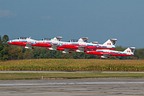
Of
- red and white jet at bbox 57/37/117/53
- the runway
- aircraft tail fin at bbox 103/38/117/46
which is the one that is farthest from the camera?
aircraft tail fin at bbox 103/38/117/46

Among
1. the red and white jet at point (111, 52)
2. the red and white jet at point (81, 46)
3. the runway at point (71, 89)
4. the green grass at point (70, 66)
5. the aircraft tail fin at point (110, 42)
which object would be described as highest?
the aircraft tail fin at point (110, 42)

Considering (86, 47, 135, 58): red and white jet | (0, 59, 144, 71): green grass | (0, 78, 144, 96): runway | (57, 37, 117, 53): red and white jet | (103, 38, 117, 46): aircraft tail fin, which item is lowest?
(0, 78, 144, 96): runway

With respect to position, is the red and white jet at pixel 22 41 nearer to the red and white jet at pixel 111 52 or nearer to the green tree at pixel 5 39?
the green tree at pixel 5 39

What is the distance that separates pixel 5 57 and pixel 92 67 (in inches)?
1198

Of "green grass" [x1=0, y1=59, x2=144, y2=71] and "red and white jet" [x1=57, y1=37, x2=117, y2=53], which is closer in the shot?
"green grass" [x1=0, y1=59, x2=144, y2=71]

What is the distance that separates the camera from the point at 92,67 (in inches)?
3221

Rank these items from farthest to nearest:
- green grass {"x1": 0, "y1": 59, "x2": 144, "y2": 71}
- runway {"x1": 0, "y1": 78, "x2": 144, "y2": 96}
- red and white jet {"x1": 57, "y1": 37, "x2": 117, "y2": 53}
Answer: red and white jet {"x1": 57, "y1": 37, "x2": 117, "y2": 53} → green grass {"x1": 0, "y1": 59, "x2": 144, "y2": 71} → runway {"x1": 0, "y1": 78, "x2": 144, "y2": 96}

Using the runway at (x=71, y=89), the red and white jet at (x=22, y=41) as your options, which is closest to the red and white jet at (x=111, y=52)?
the red and white jet at (x=22, y=41)

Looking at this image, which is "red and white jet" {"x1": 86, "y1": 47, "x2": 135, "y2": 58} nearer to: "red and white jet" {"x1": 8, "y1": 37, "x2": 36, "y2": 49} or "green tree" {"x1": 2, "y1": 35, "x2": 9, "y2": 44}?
"red and white jet" {"x1": 8, "y1": 37, "x2": 36, "y2": 49}

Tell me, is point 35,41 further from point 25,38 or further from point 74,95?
point 74,95

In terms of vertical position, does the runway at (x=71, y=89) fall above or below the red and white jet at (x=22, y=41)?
below

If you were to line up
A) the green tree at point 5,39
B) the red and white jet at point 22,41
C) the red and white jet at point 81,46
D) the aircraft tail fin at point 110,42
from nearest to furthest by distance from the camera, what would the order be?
the red and white jet at point 22,41 → the red and white jet at point 81,46 → the aircraft tail fin at point 110,42 → the green tree at point 5,39

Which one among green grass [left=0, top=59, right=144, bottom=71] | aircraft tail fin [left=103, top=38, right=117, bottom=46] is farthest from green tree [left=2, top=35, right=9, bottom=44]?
green grass [left=0, top=59, right=144, bottom=71]

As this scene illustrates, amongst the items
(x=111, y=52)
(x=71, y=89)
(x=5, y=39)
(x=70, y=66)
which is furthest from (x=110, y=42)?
(x=71, y=89)
